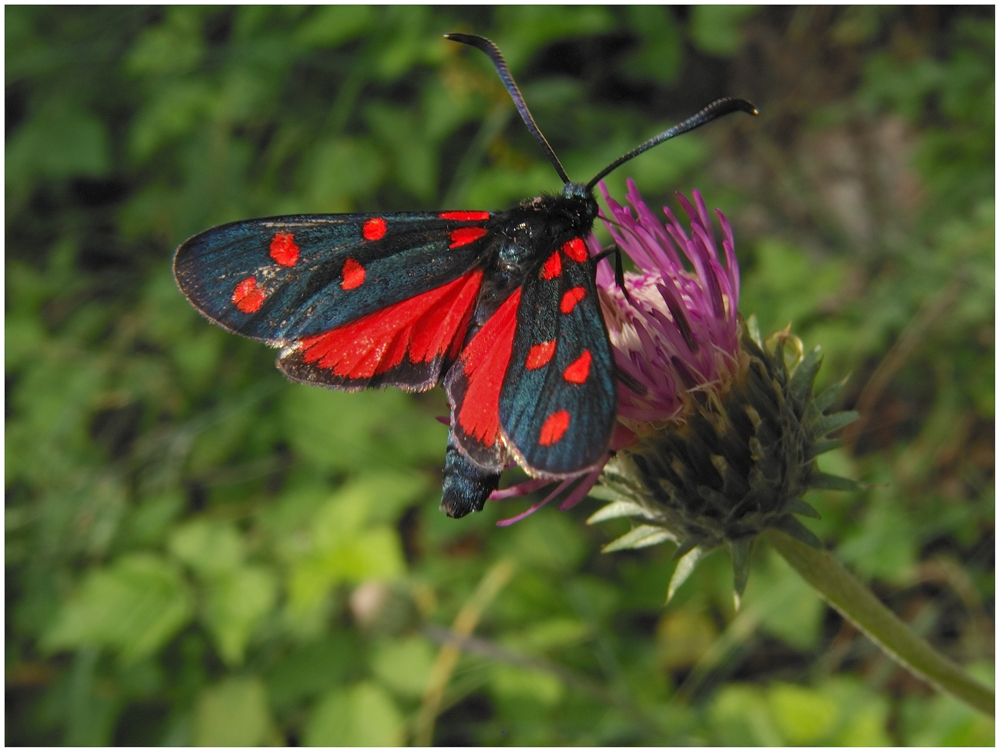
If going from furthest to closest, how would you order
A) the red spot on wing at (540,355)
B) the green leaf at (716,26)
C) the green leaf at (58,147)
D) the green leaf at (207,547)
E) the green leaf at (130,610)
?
the green leaf at (58,147)
the green leaf at (716,26)
the green leaf at (207,547)
the green leaf at (130,610)
the red spot on wing at (540,355)

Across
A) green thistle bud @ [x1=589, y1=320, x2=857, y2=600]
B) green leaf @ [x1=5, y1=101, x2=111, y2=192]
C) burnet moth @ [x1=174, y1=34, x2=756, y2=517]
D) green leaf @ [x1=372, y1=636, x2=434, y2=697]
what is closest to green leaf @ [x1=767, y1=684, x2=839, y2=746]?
green leaf @ [x1=372, y1=636, x2=434, y2=697]

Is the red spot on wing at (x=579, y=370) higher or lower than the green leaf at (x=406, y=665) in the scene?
higher

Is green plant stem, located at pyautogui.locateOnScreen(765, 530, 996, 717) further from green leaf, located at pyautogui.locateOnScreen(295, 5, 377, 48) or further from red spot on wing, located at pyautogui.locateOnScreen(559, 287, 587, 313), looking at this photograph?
green leaf, located at pyautogui.locateOnScreen(295, 5, 377, 48)

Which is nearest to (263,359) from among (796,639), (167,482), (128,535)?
(167,482)

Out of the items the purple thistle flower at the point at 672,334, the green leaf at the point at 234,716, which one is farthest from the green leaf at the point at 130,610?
the purple thistle flower at the point at 672,334

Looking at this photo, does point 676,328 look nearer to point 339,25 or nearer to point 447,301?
point 447,301

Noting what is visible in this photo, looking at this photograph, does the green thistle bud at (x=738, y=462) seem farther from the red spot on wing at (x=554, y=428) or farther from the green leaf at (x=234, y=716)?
the green leaf at (x=234, y=716)

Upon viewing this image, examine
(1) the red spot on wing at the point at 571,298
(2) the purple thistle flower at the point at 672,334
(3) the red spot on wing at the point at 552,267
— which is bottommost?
(2) the purple thistle flower at the point at 672,334
